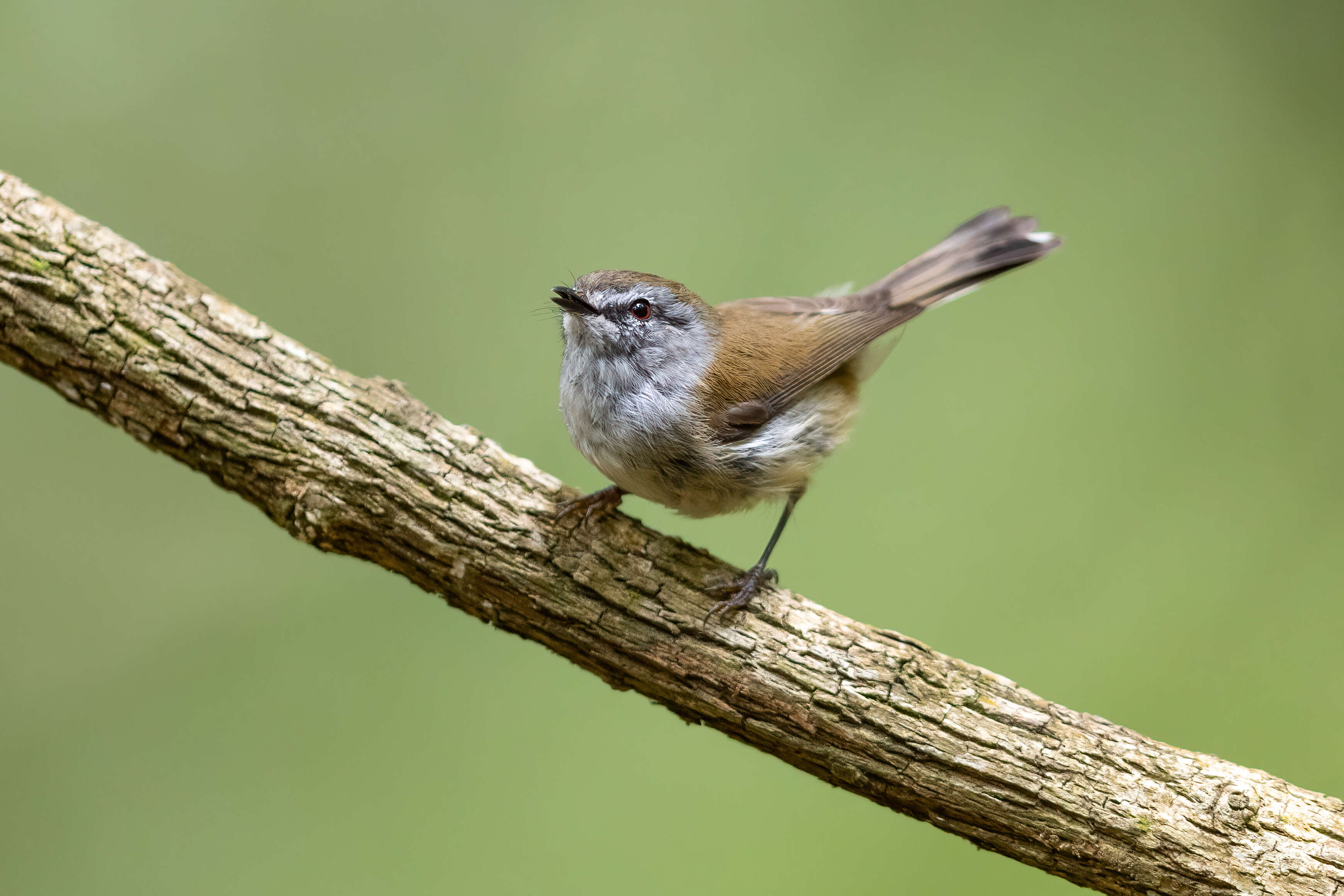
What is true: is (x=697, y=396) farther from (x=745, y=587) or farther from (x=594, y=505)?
(x=745, y=587)

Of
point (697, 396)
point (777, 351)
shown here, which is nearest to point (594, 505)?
point (697, 396)

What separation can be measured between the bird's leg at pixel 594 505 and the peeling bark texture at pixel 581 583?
0.12ft

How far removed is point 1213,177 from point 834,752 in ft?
12.7

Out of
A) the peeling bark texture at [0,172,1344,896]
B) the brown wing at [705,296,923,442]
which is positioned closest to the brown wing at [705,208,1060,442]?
the brown wing at [705,296,923,442]

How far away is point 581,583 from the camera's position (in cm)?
281

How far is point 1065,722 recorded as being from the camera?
106 inches

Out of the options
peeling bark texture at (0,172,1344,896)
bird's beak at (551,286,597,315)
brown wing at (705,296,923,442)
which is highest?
brown wing at (705,296,923,442)

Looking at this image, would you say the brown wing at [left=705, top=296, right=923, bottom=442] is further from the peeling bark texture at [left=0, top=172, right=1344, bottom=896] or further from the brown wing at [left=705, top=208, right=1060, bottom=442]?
the peeling bark texture at [left=0, top=172, right=1344, bottom=896]

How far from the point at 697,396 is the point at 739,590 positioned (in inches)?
23.5

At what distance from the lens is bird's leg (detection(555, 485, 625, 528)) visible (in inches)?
114

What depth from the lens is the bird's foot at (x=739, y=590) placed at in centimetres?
282

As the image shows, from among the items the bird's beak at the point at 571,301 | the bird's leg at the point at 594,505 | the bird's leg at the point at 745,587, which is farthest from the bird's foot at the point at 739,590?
the bird's beak at the point at 571,301

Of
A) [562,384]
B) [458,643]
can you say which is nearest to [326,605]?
[458,643]

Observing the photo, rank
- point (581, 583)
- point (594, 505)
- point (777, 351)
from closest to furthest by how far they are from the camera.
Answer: point (581, 583) → point (594, 505) → point (777, 351)
